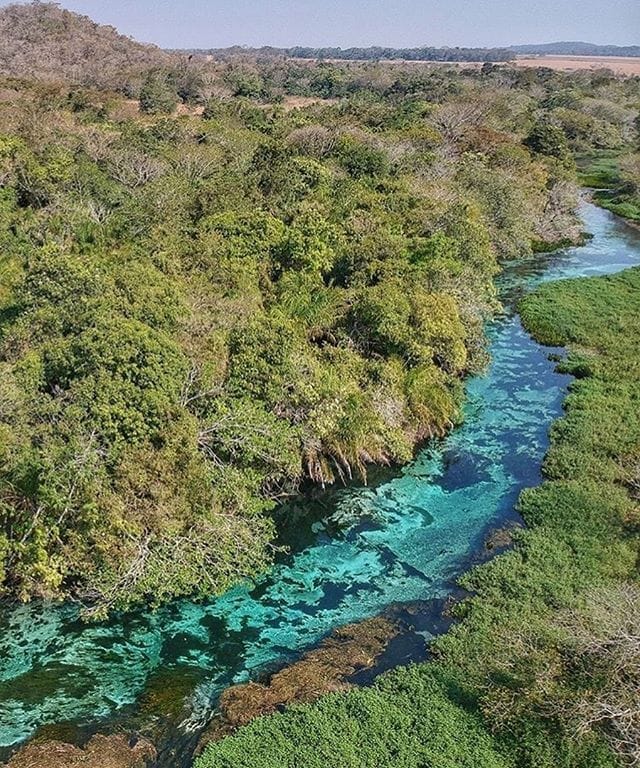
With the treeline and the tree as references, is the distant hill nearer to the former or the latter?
the tree

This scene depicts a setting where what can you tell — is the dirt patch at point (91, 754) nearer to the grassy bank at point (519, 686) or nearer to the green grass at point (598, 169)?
the grassy bank at point (519, 686)

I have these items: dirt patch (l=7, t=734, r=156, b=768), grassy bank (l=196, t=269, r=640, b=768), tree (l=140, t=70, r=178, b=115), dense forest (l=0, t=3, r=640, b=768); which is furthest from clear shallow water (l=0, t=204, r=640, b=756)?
tree (l=140, t=70, r=178, b=115)

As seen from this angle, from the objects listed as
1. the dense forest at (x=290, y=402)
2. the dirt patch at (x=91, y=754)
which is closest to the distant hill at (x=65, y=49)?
the dense forest at (x=290, y=402)

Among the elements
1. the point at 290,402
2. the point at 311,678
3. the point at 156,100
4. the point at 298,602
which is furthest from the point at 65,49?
the point at 311,678

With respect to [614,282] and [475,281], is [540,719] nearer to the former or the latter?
[475,281]

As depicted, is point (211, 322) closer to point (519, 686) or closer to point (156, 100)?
point (519, 686)
